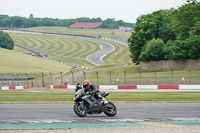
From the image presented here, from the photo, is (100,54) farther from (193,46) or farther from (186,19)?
(193,46)

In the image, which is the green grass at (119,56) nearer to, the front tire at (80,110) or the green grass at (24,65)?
the green grass at (24,65)

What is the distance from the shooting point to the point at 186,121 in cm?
1931

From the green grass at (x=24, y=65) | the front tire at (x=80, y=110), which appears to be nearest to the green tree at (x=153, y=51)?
the green grass at (x=24, y=65)

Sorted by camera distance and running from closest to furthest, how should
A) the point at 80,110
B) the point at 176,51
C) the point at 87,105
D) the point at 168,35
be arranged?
the point at 80,110, the point at 87,105, the point at 176,51, the point at 168,35

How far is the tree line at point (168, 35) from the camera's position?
3310 inches

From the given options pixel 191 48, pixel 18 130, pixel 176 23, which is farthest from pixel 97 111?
pixel 176 23

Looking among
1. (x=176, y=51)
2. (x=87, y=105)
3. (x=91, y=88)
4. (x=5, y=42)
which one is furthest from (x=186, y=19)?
(x=5, y=42)

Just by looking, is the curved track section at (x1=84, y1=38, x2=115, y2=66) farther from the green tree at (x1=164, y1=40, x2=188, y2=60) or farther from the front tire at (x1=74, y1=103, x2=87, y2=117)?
the front tire at (x1=74, y1=103, x2=87, y2=117)

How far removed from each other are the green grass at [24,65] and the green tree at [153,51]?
107ft

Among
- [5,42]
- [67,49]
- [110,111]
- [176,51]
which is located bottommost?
[67,49]

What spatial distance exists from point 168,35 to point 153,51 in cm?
992

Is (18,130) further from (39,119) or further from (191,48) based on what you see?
(191,48)

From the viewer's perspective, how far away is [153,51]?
8862 centimetres

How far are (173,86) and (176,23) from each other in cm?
3511
